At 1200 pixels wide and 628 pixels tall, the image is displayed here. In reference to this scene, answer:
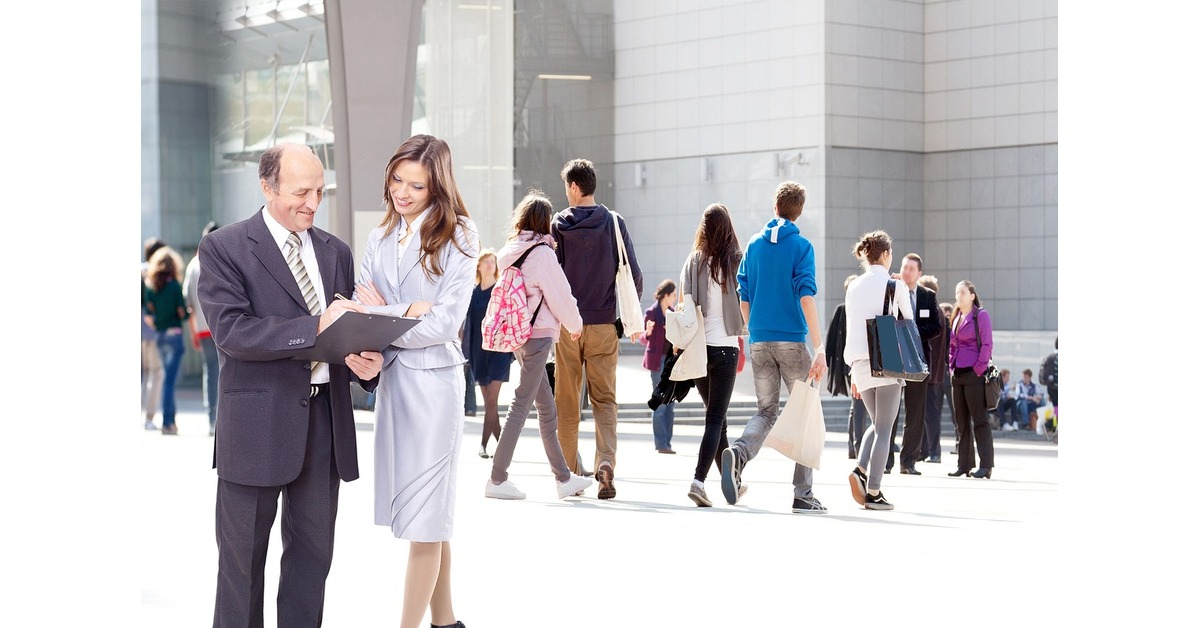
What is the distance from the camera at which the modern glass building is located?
90.5 feet

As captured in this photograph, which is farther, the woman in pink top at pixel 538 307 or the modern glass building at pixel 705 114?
the modern glass building at pixel 705 114

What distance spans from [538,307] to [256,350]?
439 centimetres

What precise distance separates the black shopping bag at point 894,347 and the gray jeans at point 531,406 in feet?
6.57

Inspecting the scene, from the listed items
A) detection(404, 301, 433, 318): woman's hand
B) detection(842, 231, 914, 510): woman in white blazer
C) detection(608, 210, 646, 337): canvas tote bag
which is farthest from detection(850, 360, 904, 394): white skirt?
detection(404, 301, 433, 318): woman's hand

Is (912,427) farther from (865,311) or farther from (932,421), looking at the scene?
(865,311)

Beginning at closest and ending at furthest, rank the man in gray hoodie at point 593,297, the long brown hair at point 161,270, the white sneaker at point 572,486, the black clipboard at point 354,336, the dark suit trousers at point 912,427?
the black clipboard at point 354,336
the man in gray hoodie at point 593,297
the white sneaker at point 572,486
the dark suit trousers at point 912,427
the long brown hair at point 161,270

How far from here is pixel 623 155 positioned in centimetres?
3042

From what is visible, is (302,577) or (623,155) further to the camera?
(623,155)

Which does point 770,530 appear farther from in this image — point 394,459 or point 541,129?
point 541,129

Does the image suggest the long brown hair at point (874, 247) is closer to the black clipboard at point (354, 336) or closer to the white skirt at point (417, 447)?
the white skirt at point (417, 447)

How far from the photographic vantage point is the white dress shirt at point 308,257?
14.2 feet

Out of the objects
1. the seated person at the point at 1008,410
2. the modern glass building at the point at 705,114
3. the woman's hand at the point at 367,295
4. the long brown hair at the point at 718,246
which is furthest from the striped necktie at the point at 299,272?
the modern glass building at the point at 705,114
